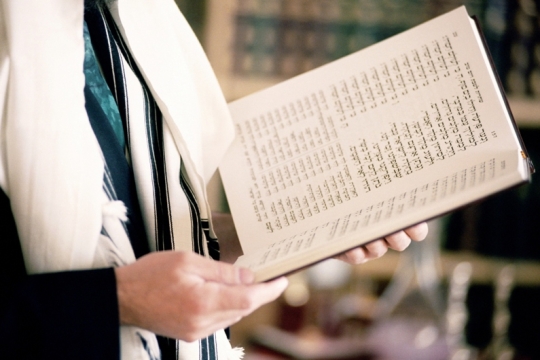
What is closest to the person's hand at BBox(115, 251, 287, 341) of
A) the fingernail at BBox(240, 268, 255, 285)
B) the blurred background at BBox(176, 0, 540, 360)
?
the fingernail at BBox(240, 268, 255, 285)

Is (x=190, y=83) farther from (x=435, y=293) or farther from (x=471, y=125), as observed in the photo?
(x=435, y=293)

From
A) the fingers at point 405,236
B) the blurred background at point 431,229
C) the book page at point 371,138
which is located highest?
the book page at point 371,138

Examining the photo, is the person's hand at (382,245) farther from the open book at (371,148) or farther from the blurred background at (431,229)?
the blurred background at (431,229)

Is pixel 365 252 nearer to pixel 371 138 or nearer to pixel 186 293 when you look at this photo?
pixel 371 138

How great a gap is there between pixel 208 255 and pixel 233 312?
180 millimetres

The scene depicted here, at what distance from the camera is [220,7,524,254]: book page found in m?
0.47

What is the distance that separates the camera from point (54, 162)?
0.42 metres

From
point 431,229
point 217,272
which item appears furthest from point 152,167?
point 431,229

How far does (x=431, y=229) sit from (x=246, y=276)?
98 cm

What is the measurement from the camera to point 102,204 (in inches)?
17.3

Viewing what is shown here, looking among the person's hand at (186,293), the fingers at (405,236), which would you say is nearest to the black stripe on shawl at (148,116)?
the person's hand at (186,293)

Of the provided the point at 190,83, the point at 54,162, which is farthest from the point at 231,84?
the point at 54,162

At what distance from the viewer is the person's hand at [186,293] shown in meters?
0.37

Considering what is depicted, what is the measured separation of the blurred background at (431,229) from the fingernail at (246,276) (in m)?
0.79
